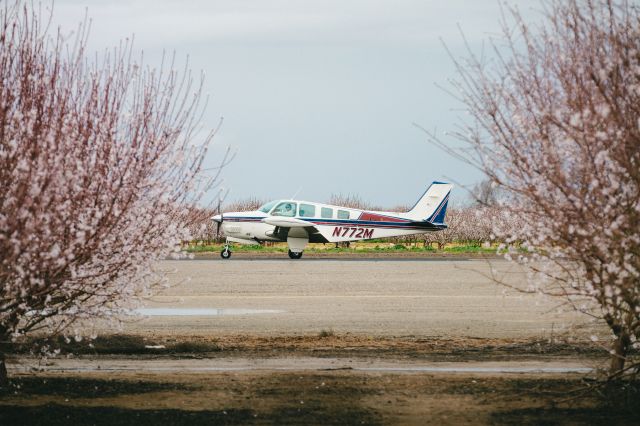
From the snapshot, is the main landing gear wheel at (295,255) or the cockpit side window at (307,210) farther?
the cockpit side window at (307,210)

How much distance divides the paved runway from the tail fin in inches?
452

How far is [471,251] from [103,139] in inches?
1221

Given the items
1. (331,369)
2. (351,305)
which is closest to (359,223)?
(351,305)

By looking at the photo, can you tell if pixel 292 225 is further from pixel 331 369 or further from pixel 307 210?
pixel 331 369

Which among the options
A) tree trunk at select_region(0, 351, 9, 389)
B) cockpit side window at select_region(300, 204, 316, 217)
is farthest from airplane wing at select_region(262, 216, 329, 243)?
tree trunk at select_region(0, 351, 9, 389)

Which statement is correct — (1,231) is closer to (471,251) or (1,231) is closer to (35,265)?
(35,265)

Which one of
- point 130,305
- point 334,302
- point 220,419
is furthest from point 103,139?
point 334,302

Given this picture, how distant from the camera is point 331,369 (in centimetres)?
980

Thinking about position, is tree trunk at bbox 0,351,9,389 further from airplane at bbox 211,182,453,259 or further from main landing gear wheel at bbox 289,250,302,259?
main landing gear wheel at bbox 289,250,302,259

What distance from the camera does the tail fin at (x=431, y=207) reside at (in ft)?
127

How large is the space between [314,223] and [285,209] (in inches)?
54.8

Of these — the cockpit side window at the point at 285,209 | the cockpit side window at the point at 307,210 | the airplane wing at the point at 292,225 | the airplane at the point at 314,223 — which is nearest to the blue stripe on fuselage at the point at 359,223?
the airplane at the point at 314,223

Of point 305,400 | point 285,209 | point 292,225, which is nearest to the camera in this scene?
point 305,400

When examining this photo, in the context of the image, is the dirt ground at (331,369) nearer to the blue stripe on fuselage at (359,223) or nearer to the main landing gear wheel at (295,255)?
the main landing gear wheel at (295,255)
